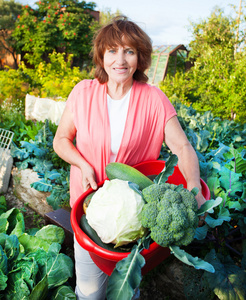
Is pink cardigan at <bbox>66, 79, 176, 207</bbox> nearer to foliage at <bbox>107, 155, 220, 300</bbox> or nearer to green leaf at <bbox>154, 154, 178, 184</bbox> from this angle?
green leaf at <bbox>154, 154, 178, 184</bbox>

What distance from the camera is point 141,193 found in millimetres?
1056

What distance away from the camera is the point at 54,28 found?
16.4 metres

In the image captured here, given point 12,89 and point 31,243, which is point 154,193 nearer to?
point 31,243

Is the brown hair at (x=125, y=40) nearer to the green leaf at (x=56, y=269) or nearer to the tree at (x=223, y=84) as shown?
the green leaf at (x=56, y=269)

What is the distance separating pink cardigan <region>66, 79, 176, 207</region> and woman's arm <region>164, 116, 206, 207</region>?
0.05m

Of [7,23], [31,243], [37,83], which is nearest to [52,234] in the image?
[31,243]

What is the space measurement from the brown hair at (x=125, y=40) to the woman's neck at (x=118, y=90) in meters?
0.10

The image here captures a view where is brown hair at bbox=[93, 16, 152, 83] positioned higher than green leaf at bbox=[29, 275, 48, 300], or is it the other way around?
brown hair at bbox=[93, 16, 152, 83]

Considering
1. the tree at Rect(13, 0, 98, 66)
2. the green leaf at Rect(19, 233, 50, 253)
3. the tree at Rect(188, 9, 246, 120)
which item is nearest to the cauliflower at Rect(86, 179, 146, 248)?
the green leaf at Rect(19, 233, 50, 253)

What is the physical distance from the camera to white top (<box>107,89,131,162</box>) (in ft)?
5.17

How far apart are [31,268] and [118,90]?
1.42m

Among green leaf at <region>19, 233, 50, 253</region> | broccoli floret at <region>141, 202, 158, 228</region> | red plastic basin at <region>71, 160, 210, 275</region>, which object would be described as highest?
broccoli floret at <region>141, 202, 158, 228</region>

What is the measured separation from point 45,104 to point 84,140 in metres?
4.63

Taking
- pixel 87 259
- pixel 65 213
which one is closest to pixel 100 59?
pixel 87 259
